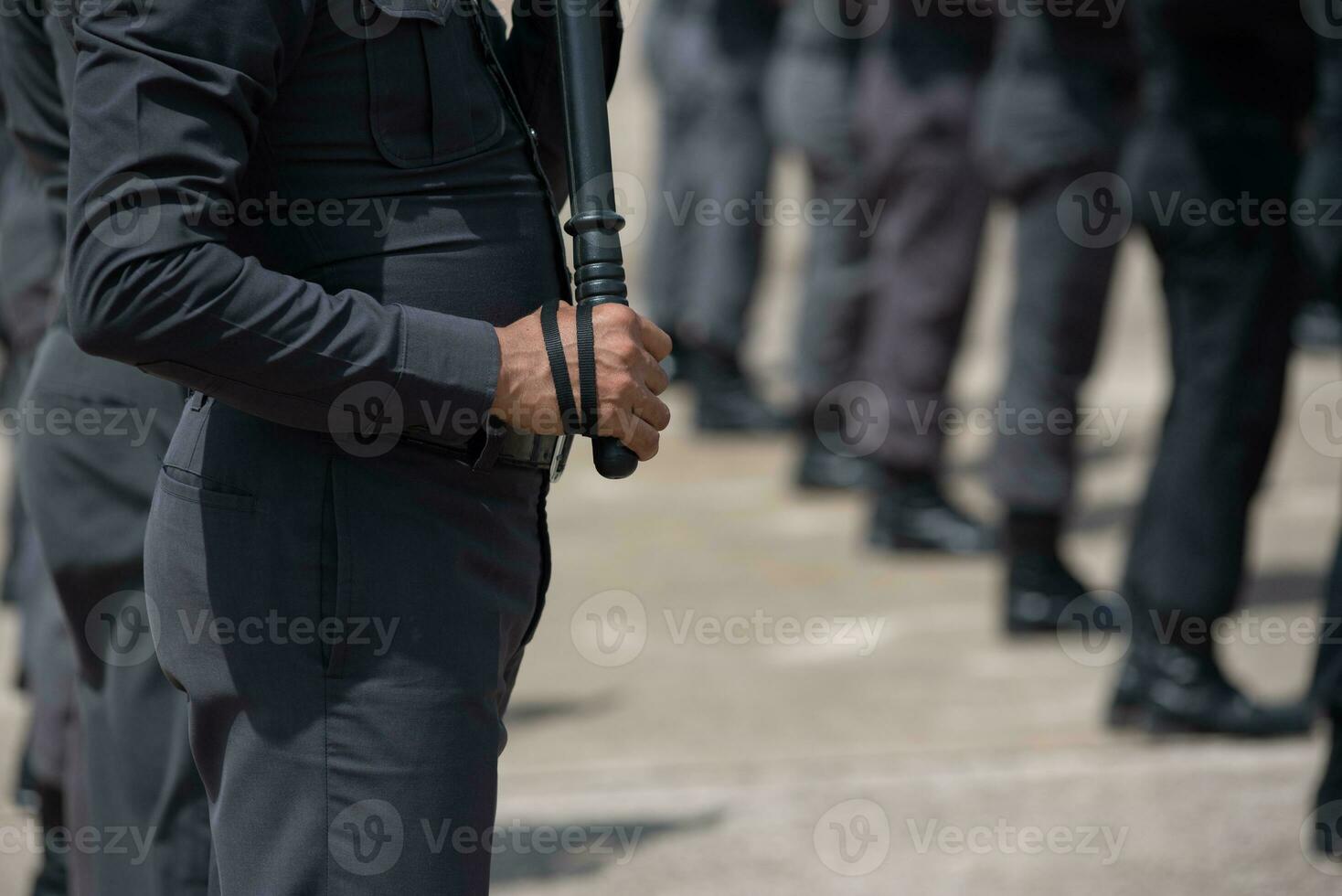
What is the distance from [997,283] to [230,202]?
9.15m

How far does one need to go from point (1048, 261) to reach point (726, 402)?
323 cm

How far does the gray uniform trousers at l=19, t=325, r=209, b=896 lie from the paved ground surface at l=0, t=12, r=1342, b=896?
103cm

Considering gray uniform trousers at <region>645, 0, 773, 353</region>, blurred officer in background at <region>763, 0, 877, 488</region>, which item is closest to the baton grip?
blurred officer in background at <region>763, 0, 877, 488</region>

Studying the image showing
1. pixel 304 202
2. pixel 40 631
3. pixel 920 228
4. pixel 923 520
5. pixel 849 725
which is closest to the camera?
pixel 304 202

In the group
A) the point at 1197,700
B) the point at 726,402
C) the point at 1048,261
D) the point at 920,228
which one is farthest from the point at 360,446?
the point at 726,402

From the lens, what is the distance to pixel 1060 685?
15.6 ft

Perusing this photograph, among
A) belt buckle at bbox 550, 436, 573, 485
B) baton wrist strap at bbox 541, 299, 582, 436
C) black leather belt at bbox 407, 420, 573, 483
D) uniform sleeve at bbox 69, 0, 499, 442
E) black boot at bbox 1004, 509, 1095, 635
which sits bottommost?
black boot at bbox 1004, 509, 1095, 635

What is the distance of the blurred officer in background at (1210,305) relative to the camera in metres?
3.99

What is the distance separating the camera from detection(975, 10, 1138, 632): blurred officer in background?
16.4 feet

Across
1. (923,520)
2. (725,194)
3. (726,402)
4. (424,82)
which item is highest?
(424,82)

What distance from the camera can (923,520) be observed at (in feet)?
20.3

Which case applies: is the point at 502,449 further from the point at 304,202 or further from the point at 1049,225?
the point at 1049,225

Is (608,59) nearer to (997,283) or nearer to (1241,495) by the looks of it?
(1241,495)

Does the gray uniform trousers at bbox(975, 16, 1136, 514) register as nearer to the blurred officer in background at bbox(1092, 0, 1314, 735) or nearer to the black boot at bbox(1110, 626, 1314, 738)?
the blurred officer in background at bbox(1092, 0, 1314, 735)
